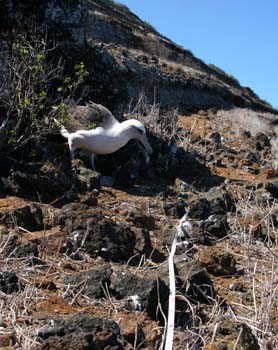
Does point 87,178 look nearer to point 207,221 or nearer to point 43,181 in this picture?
point 43,181

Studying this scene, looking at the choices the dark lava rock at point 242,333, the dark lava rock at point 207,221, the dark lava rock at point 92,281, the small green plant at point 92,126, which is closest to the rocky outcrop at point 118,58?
the small green plant at point 92,126

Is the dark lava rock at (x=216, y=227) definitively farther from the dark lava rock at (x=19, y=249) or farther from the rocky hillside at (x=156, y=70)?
the rocky hillside at (x=156, y=70)

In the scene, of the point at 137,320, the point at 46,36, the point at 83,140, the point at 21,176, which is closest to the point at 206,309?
the point at 137,320

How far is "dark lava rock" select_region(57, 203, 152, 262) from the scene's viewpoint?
17.9 feet

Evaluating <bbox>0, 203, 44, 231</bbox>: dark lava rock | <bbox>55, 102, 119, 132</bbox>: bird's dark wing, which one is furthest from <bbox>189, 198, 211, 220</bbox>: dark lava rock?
<bbox>0, 203, 44, 231</bbox>: dark lava rock

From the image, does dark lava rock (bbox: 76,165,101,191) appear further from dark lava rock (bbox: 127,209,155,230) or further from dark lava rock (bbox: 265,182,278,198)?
dark lava rock (bbox: 265,182,278,198)

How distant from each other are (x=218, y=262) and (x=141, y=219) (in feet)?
3.67

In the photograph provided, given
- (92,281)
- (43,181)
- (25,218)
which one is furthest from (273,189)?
(92,281)

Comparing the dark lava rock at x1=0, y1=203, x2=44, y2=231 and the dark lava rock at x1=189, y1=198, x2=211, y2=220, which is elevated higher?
the dark lava rock at x1=189, y1=198, x2=211, y2=220

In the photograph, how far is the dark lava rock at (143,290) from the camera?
14.6 feet

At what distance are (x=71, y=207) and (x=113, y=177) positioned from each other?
2.20 meters

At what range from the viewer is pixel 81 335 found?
3.57 meters

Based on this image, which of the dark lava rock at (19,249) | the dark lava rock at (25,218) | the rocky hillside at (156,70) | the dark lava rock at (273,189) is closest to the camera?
the dark lava rock at (19,249)

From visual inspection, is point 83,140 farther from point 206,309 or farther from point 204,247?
point 206,309
